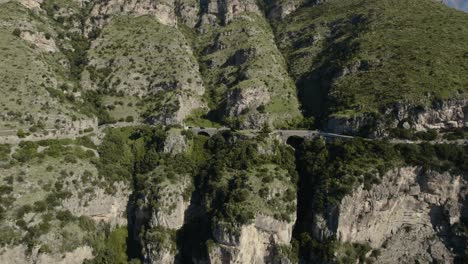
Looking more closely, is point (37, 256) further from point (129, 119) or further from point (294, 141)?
point (294, 141)

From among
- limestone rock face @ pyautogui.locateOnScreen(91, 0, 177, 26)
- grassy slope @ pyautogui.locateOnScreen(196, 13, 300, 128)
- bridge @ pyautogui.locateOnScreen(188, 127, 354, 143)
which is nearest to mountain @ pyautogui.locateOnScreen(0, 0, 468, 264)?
bridge @ pyautogui.locateOnScreen(188, 127, 354, 143)

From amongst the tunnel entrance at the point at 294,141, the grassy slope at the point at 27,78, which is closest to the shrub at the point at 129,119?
the grassy slope at the point at 27,78

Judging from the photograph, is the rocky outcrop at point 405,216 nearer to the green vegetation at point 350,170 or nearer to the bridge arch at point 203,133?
the green vegetation at point 350,170

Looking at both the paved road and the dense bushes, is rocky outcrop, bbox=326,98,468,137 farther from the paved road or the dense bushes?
the dense bushes

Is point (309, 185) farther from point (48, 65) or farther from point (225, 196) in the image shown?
point (48, 65)

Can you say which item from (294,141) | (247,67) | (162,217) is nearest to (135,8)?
(247,67)
